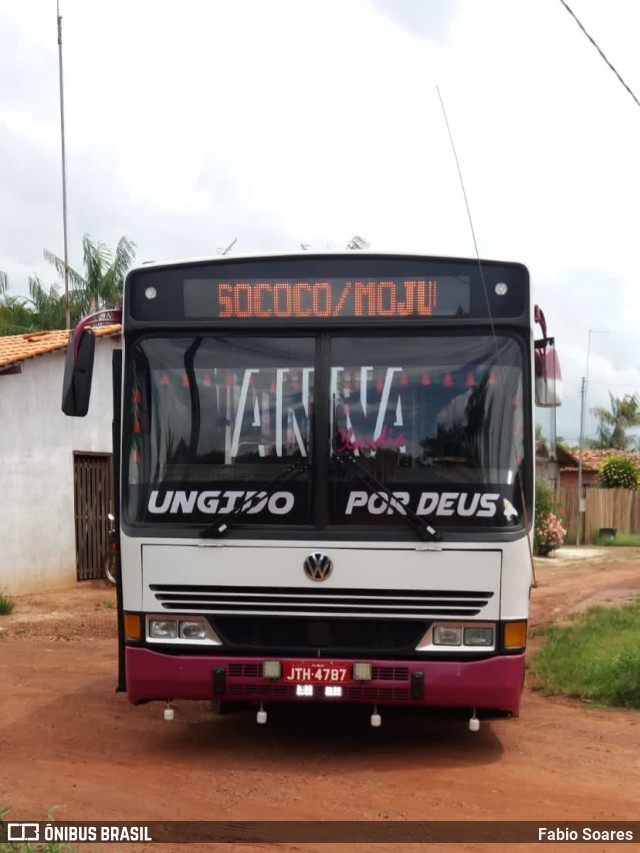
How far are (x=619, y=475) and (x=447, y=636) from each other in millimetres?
36269

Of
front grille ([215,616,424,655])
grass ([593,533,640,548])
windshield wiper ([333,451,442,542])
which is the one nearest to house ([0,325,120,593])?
front grille ([215,616,424,655])

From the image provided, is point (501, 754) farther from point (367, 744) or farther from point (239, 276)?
point (239, 276)

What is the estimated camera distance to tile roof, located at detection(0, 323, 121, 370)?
16.7 metres

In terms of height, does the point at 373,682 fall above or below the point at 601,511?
above

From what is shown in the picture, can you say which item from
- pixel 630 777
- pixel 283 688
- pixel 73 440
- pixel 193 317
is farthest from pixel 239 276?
pixel 73 440

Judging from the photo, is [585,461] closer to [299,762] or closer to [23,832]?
[299,762]

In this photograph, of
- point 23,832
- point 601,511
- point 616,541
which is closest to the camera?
point 23,832

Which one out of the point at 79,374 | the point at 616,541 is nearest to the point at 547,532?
the point at 616,541

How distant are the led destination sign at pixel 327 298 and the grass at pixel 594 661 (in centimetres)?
403

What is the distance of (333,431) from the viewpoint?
725 cm

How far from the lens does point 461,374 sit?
730 cm

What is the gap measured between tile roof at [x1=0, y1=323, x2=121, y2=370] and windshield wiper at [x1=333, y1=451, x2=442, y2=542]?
31.2 feet

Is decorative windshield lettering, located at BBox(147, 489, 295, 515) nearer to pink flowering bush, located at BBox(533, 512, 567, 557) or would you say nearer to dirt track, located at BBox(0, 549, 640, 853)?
dirt track, located at BBox(0, 549, 640, 853)

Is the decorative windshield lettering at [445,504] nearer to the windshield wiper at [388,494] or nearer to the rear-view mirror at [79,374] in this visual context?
the windshield wiper at [388,494]
